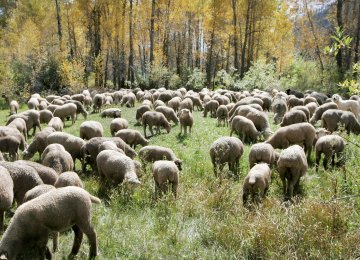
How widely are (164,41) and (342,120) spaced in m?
32.1

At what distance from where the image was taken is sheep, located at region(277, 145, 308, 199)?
843 cm

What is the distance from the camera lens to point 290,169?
28.0 feet

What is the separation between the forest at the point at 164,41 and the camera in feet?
103

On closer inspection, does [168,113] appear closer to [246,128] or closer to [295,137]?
[246,128]

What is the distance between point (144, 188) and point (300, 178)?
153 inches

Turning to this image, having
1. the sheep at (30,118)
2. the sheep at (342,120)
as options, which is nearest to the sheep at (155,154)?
the sheep at (342,120)

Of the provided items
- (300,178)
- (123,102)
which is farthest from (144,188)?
(123,102)

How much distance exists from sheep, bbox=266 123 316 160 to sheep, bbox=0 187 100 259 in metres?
7.12

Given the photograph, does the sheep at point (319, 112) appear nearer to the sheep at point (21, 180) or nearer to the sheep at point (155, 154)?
the sheep at point (155, 154)

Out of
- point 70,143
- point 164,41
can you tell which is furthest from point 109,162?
point 164,41

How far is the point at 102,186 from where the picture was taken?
905 centimetres

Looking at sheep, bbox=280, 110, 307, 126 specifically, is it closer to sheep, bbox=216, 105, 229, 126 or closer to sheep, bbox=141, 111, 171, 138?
sheep, bbox=216, 105, 229, 126

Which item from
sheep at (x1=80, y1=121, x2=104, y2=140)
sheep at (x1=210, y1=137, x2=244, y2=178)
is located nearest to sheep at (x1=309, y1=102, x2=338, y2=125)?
sheep at (x1=210, y1=137, x2=244, y2=178)

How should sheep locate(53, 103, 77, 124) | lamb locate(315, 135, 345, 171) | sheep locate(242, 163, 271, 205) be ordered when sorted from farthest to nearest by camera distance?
sheep locate(53, 103, 77, 124), lamb locate(315, 135, 345, 171), sheep locate(242, 163, 271, 205)
